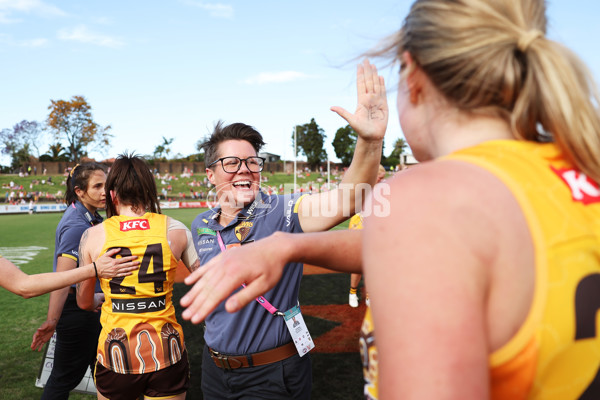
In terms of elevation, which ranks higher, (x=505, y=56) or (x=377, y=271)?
(x=505, y=56)

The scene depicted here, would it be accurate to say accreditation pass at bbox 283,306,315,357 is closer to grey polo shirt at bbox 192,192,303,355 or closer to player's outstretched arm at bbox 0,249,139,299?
grey polo shirt at bbox 192,192,303,355

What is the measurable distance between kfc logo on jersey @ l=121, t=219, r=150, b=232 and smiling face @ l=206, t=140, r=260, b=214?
0.63m

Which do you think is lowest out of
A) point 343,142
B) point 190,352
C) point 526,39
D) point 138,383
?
point 190,352

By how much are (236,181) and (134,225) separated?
2.91 feet

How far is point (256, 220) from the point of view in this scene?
3.17 metres

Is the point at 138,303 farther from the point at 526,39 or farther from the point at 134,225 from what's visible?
the point at 526,39

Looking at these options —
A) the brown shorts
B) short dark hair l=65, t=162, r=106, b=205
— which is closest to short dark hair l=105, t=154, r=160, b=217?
short dark hair l=65, t=162, r=106, b=205

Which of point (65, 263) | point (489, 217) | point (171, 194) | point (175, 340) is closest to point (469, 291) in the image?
point (489, 217)

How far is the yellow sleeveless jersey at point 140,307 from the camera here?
3.08 metres

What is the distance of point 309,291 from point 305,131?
76638mm

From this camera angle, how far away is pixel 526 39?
3.04ft

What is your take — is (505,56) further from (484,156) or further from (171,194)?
(171,194)

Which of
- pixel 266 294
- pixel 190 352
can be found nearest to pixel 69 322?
pixel 190 352

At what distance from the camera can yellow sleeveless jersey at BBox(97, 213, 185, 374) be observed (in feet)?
10.1
